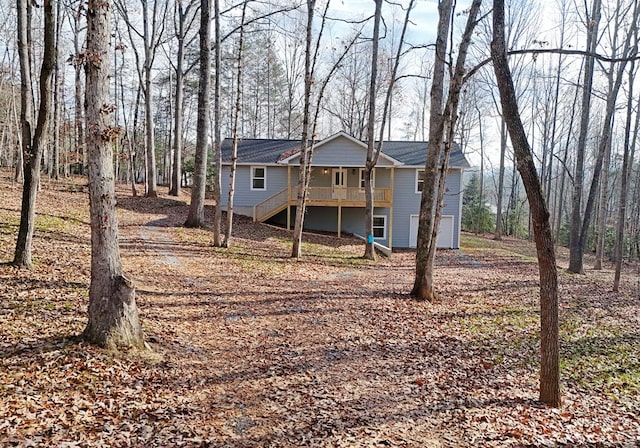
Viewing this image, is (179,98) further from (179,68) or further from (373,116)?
(373,116)

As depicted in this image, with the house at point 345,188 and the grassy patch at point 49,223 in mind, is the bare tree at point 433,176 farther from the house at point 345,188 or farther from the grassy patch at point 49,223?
the house at point 345,188

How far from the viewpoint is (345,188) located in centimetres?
2150

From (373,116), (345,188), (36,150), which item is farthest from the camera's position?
(345,188)

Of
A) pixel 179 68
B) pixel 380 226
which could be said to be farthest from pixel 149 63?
pixel 380 226

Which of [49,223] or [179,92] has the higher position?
[179,92]

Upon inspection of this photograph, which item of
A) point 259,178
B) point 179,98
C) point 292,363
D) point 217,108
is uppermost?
point 179,98

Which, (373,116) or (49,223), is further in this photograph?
(373,116)

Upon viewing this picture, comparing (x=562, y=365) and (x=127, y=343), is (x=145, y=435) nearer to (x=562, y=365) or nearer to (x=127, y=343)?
(x=127, y=343)

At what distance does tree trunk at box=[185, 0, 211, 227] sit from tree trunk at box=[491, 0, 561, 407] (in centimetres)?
1202

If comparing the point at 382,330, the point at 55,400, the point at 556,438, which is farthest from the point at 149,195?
the point at 556,438

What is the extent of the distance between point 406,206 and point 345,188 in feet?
12.5

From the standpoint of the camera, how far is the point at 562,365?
650cm

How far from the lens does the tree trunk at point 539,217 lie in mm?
4793

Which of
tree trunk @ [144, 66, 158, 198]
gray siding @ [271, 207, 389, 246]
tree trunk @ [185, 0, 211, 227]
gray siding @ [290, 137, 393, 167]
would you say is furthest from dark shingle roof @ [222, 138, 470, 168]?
tree trunk @ [185, 0, 211, 227]
